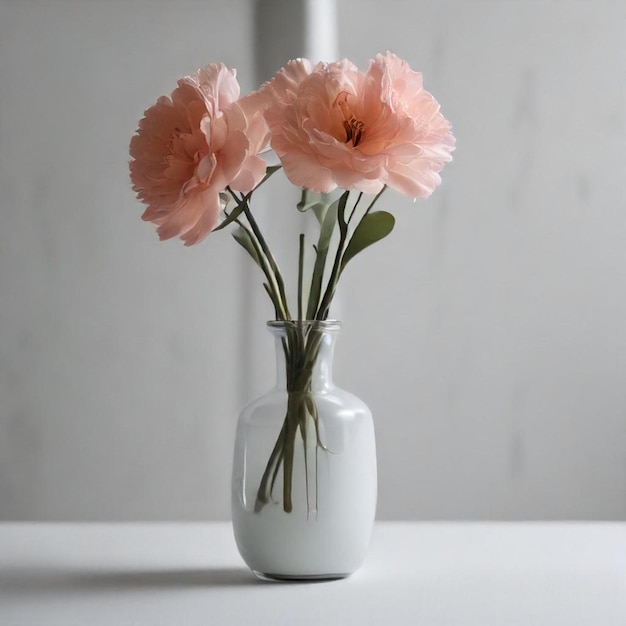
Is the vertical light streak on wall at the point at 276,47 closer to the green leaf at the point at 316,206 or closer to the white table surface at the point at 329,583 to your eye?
the white table surface at the point at 329,583

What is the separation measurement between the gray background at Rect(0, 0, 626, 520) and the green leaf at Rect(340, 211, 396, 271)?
69cm

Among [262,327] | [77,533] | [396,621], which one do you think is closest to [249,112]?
[396,621]

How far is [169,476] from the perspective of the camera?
1.44 meters

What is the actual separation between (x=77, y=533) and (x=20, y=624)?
1.21 ft

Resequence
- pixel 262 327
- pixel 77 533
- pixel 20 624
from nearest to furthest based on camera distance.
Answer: pixel 20 624, pixel 77 533, pixel 262 327

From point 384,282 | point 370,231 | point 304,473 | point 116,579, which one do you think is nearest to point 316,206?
point 370,231

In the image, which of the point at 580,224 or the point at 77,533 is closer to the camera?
the point at 77,533

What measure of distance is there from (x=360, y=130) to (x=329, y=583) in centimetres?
37

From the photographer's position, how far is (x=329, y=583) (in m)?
0.73

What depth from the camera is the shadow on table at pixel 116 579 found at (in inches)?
28.9

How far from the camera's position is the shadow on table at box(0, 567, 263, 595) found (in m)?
0.73

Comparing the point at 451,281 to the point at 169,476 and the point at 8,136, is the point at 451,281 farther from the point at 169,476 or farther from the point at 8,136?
the point at 8,136

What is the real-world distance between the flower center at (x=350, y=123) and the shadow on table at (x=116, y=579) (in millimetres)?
376

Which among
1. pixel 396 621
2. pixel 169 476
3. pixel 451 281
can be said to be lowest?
pixel 169 476
